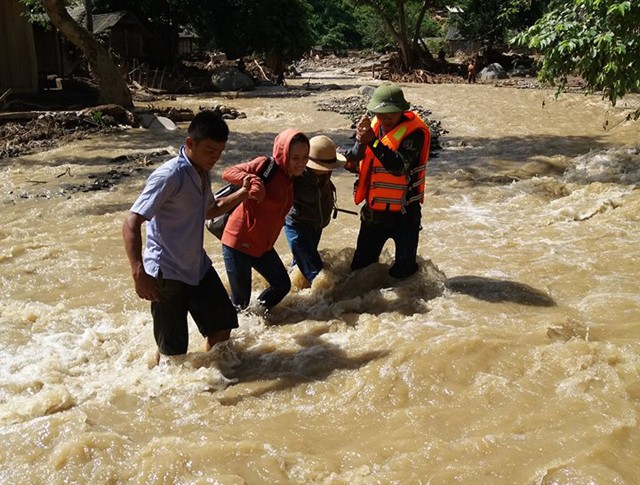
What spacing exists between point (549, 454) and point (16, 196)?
28.9ft

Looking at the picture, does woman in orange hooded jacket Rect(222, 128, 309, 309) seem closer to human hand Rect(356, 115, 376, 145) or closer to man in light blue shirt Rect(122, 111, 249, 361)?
man in light blue shirt Rect(122, 111, 249, 361)

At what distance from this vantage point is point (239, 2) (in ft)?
101

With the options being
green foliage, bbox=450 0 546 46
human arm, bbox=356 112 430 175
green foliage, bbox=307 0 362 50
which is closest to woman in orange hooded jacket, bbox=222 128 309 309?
human arm, bbox=356 112 430 175

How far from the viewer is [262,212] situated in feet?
14.4

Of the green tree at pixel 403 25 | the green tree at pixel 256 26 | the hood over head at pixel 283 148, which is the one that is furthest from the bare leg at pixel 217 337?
the green tree at pixel 403 25

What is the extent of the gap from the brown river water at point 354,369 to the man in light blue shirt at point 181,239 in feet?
1.33

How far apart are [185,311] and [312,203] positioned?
4.35 feet

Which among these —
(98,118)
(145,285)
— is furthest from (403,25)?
(145,285)

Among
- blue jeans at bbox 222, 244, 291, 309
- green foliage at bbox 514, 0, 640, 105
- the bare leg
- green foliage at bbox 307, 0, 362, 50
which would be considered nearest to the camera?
the bare leg

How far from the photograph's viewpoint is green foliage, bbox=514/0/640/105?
29.0 ft

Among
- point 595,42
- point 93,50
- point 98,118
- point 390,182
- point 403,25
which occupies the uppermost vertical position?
point 403,25

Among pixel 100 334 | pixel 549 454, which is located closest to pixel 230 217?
pixel 100 334

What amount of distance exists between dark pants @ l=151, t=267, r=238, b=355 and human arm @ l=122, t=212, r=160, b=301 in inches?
7.4

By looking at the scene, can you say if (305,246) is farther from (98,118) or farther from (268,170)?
(98,118)
